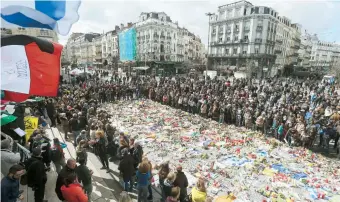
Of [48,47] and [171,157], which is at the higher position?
[48,47]

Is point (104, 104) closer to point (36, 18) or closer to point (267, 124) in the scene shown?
point (267, 124)

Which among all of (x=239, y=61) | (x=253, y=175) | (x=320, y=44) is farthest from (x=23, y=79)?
(x=320, y=44)

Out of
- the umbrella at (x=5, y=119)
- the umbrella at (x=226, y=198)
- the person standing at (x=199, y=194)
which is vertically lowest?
the umbrella at (x=226, y=198)

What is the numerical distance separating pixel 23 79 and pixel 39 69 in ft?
1.27

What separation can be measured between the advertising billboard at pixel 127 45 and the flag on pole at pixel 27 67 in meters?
59.8

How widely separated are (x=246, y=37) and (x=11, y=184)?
54667mm

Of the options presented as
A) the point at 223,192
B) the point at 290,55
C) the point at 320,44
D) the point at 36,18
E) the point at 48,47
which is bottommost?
the point at 223,192

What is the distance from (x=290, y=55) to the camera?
6788 centimetres

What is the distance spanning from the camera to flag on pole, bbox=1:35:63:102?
4.02 m

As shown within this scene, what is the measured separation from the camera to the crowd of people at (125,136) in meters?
4.34

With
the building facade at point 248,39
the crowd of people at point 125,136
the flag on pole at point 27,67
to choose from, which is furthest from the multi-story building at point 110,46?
the flag on pole at point 27,67

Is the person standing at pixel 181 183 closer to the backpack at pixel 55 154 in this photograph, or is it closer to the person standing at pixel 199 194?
the person standing at pixel 199 194

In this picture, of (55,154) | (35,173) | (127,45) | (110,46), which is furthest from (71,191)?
(110,46)

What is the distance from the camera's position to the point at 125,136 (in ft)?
24.8
